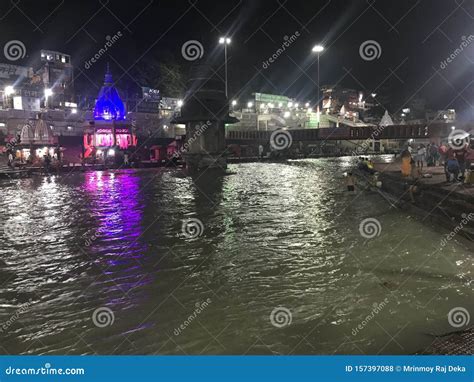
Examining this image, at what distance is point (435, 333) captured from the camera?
5.31 meters

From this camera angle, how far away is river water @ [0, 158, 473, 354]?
534 cm

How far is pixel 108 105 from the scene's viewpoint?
45406mm

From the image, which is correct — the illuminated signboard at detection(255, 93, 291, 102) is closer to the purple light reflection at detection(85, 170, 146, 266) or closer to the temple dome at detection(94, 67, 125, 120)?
the temple dome at detection(94, 67, 125, 120)

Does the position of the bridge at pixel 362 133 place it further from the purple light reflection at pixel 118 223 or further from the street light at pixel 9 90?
the street light at pixel 9 90

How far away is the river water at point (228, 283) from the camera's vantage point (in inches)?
210

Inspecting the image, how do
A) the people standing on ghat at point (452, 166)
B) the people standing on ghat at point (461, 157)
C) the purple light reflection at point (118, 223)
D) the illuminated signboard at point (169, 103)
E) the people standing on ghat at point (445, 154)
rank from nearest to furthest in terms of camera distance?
the purple light reflection at point (118, 223)
the people standing on ghat at point (452, 166)
the people standing on ghat at point (445, 154)
the people standing on ghat at point (461, 157)
the illuminated signboard at point (169, 103)

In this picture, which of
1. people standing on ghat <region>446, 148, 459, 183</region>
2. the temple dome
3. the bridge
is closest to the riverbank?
people standing on ghat <region>446, 148, 459, 183</region>

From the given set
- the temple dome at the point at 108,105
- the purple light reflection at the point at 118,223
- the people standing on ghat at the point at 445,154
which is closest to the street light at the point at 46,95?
the temple dome at the point at 108,105

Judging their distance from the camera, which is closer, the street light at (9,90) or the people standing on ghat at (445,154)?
the people standing on ghat at (445,154)

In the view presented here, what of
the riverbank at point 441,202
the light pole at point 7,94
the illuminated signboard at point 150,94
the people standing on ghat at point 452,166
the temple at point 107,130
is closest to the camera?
the riverbank at point 441,202

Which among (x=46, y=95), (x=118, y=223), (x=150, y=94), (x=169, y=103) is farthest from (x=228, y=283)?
(x=169, y=103)

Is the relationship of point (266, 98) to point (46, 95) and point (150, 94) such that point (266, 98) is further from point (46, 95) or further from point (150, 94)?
point (46, 95)

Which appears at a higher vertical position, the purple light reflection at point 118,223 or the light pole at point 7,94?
the light pole at point 7,94

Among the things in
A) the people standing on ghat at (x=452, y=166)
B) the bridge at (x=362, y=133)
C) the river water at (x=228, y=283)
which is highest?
the bridge at (x=362, y=133)
